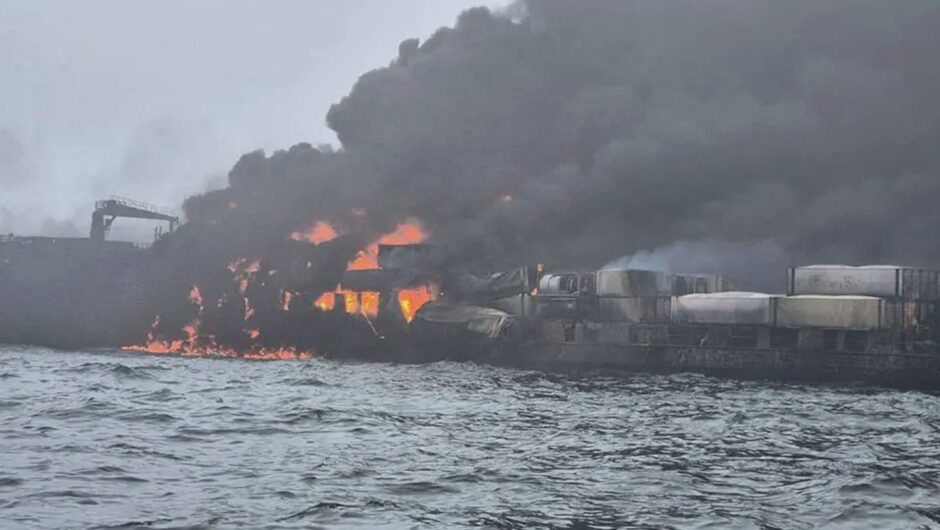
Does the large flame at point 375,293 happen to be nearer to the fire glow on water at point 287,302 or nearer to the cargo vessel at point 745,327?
the fire glow on water at point 287,302

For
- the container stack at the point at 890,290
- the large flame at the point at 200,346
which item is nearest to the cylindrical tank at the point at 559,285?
the container stack at the point at 890,290

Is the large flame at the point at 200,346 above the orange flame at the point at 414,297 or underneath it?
Result: underneath

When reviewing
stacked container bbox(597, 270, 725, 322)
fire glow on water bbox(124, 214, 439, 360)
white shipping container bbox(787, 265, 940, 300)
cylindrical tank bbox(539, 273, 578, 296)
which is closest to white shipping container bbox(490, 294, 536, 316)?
cylindrical tank bbox(539, 273, 578, 296)

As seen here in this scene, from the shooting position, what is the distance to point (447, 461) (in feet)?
92.6

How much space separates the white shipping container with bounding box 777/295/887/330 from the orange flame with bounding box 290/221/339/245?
215ft

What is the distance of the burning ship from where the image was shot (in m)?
78.4

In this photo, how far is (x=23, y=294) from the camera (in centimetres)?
12875

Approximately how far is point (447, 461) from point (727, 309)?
59.2 m

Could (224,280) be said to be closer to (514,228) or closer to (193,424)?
(514,228)

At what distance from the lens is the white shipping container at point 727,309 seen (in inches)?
3191

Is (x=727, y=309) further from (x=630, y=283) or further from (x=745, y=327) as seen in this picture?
(x=630, y=283)

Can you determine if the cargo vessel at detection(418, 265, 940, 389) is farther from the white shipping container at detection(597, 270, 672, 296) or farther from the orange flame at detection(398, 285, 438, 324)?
the orange flame at detection(398, 285, 438, 324)

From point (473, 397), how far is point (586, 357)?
37531 millimetres

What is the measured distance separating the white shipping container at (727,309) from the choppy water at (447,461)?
92.4ft
